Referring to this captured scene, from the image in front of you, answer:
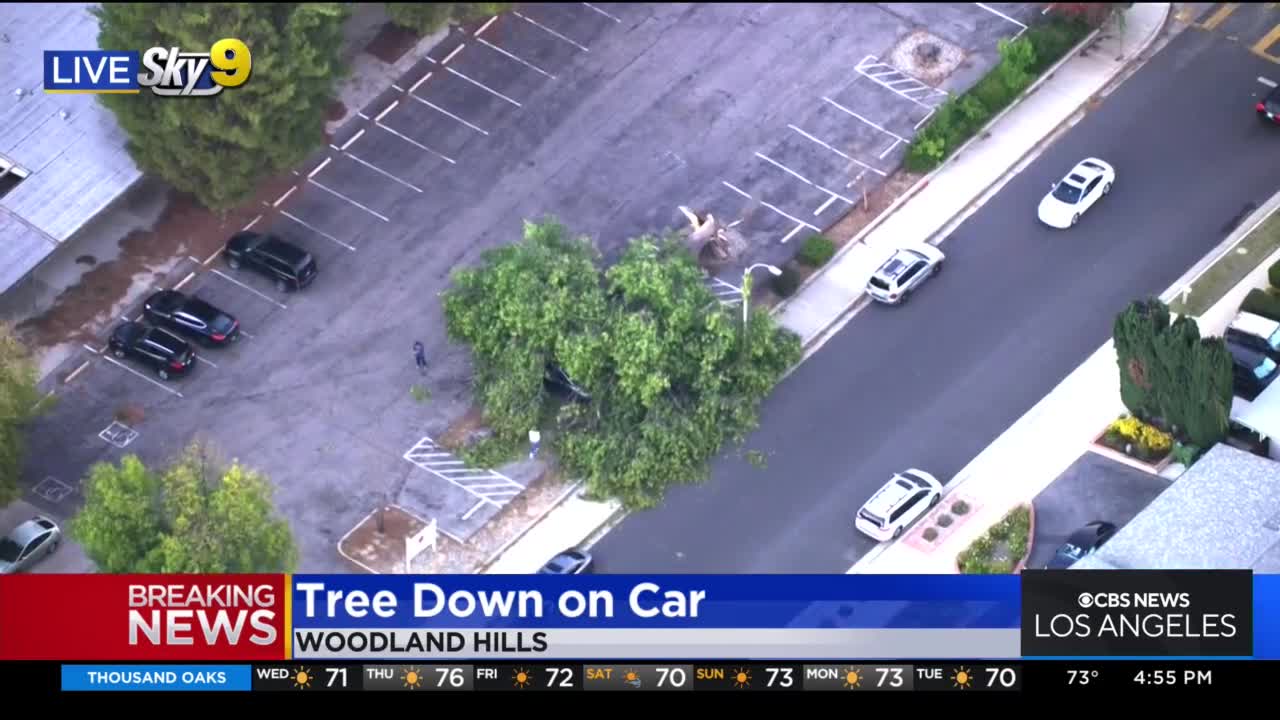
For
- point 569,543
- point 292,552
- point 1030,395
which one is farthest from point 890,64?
point 292,552

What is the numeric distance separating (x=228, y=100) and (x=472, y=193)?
11.3 metres

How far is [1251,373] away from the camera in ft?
362

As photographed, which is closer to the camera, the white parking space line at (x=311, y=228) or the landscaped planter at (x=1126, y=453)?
the landscaped planter at (x=1126, y=453)

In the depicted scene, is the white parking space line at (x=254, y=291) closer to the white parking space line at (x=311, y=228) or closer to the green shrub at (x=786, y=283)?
the white parking space line at (x=311, y=228)

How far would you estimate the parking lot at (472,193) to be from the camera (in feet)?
363

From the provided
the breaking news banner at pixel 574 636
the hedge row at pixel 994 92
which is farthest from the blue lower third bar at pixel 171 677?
the hedge row at pixel 994 92

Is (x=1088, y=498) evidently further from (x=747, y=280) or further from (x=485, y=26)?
(x=485, y=26)

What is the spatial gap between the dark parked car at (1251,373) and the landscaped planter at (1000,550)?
400 inches

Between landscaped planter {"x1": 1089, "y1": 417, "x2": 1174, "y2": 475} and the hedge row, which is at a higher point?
the hedge row

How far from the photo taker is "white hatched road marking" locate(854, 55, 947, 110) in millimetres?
122625

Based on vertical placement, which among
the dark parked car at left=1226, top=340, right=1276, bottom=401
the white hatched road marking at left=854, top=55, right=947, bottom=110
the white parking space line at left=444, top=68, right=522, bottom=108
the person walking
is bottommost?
the dark parked car at left=1226, top=340, right=1276, bottom=401

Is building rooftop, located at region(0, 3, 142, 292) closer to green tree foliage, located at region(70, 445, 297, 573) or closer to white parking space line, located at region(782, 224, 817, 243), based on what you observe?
green tree foliage, located at region(70, 445, 297, 573)

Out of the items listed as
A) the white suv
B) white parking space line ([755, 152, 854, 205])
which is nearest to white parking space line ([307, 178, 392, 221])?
white parking space line ([755, 152, 854, 205])

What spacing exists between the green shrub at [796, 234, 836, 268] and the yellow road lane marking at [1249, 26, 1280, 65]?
69.9ft
